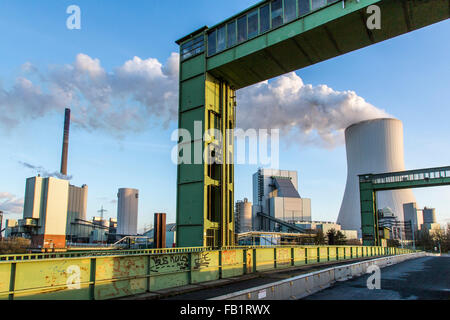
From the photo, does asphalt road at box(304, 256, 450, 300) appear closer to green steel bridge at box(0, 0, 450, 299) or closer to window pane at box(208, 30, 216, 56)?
green steel bridge at box(0, 0, 450, 299)

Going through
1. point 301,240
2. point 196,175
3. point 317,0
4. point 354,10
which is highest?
point 317,0

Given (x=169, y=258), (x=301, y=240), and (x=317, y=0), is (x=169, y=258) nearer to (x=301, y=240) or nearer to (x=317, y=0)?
(x=317, y=0)

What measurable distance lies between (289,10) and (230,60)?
4.26m

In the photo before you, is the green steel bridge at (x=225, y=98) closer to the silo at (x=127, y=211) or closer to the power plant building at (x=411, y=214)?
the silo at (x=127, y=211)

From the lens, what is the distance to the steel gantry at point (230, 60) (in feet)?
54.5

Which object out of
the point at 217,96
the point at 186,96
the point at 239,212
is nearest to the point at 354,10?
the point at 217,96

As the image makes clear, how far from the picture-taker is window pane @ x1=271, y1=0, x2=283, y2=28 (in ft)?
59.9

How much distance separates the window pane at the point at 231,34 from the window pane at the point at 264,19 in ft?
6.09

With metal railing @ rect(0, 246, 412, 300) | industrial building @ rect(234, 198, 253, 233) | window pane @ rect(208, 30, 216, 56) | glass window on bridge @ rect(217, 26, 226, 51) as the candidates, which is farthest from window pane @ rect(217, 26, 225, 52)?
industrial building @ rect(234, 198, 253, 233)

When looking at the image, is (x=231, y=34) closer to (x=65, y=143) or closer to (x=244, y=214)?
(x=65, y=143)

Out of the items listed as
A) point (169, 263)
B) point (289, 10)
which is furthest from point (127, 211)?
point (169, 263)

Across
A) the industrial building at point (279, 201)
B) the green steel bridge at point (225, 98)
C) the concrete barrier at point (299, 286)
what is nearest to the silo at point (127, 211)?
the industrial building at point (279, 201)

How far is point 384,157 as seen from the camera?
199ft
